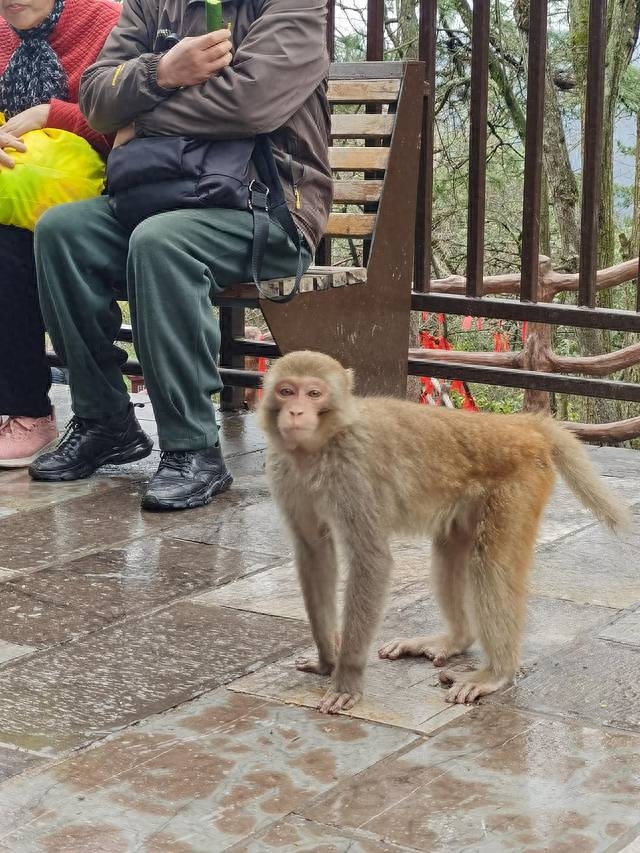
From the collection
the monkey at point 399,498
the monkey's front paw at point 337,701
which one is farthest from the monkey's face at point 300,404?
the monkey's front paw at point 337,701

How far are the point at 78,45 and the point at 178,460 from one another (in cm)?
168

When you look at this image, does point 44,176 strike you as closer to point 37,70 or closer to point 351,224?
point 37,70

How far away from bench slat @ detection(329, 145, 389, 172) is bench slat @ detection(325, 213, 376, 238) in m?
0.18

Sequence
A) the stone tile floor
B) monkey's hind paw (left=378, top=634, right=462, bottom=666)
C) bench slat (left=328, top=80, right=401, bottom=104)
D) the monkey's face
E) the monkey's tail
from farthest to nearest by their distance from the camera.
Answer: bench slat (left=328, top=80, right=401, bottom=104)
monkey's hind paw (left=378, top=634, right=462, bottom=666)
the monkey's tail
the monkey's face
the stone tile floor

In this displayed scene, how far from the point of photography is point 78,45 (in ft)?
16.8

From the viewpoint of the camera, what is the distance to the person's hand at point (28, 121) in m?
5.01

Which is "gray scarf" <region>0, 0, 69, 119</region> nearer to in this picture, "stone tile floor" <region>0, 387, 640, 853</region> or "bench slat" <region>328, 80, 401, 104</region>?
"bench slat" <region>328, 80, 401, 104</region>

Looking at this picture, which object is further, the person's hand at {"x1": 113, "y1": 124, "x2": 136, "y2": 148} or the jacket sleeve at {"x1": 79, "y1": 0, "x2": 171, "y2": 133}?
the person's hand at {"x1": 113, "y1": 124, "x2": 136, "y2": 148}

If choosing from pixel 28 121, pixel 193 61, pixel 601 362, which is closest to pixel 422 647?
pixel 193 61

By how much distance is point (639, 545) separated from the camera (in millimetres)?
4172

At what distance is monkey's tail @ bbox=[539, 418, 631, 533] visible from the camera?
10.4ft

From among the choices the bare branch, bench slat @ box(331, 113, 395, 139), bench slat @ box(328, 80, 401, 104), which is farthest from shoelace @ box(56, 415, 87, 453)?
the bare branch

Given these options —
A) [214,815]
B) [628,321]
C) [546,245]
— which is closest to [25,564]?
[214,815]

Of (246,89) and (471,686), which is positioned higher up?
(246,89)
